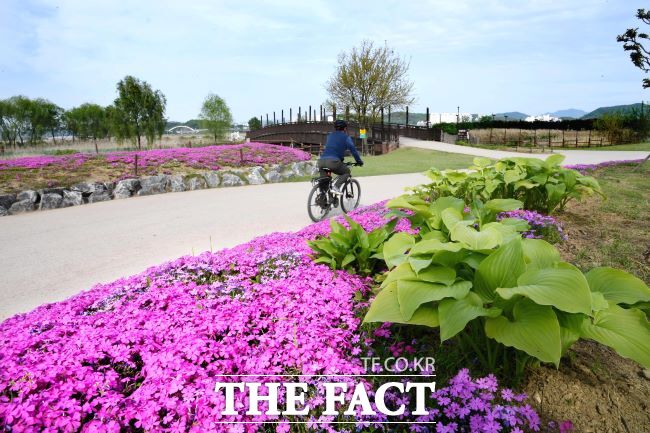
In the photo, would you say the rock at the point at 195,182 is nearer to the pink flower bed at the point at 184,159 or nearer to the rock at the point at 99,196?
the pink flower bed at the point at 184,159

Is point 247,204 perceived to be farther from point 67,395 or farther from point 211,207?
point 67,395

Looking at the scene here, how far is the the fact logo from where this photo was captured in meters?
1.94

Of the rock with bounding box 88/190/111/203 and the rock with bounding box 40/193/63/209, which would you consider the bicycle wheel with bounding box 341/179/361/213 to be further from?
the rock with bounding box 40/193/63/209

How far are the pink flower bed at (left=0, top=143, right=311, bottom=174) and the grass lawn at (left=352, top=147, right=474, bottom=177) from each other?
12.3ft

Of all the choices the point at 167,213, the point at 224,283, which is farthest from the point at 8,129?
the point at 224,283

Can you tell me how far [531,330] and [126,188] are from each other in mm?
13182

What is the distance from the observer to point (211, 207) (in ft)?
32.4

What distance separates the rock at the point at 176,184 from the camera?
13.3 m

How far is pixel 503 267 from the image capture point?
199 centimetres

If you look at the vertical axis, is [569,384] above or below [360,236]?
below

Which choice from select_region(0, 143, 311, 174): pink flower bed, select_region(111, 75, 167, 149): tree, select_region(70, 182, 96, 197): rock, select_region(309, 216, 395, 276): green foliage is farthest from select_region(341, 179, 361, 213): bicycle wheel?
select_region(111, 75, 167, 149): tree

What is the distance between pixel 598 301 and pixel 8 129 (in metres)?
79.3

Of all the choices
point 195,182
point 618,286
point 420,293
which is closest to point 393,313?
point 420,293

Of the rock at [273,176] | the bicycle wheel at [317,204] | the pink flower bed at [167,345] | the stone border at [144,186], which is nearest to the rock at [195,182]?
the stone border at [144,186]
